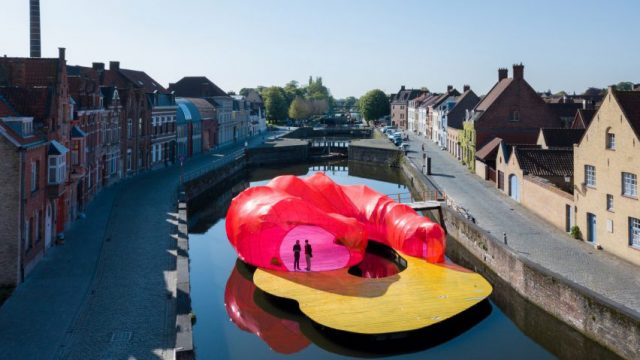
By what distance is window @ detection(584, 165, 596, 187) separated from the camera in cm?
2645

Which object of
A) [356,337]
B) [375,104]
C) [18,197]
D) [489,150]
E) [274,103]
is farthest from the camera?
[375,104]

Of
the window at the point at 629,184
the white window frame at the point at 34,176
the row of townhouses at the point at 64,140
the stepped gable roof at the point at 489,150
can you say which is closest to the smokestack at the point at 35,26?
the row of townhouses at the point at 64,140

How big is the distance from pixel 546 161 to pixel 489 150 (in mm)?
10312

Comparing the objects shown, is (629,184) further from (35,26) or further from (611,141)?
(35,26)

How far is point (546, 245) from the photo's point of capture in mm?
25844

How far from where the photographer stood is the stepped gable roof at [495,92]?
50094 mm

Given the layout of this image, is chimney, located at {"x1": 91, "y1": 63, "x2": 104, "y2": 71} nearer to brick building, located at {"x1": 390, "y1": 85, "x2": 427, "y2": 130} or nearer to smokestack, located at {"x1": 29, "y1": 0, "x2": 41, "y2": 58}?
smokestack, located at {"x1": 29, "y1": 0, "x2": 41, "y2": 58}

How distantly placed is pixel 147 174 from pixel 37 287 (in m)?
30.3

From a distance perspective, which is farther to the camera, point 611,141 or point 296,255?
point 611,141

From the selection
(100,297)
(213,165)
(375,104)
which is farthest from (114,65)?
(375,104)

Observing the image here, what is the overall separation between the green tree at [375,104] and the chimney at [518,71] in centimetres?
8647

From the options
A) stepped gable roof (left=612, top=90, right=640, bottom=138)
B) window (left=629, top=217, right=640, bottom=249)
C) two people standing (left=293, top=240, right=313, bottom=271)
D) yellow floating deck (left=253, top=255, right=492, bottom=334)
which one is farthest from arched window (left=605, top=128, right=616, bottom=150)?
two people standing (left=293, top=240, right=313, bottom=271)

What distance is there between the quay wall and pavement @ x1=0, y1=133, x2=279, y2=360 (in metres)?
13.2

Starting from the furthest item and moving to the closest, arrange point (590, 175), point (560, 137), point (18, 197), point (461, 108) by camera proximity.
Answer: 1. point (461, 108)
2. point (560, 137)
3. point (590, 175)
4. point (18, 197)
